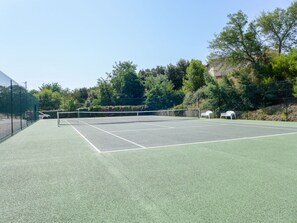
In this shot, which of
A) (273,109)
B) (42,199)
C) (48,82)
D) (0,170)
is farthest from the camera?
(48,82)

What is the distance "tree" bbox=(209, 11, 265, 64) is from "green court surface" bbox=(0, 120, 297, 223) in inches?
652

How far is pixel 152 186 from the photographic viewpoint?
3285 millimetres

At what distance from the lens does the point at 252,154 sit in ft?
17.1

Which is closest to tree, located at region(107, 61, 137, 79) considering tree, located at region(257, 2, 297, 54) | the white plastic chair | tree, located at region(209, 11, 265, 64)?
tree, located at region(209, 11, 265, 64)

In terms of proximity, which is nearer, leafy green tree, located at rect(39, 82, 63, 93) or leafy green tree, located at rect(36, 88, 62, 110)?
leafy green tree, located at rect(36, 88, 62, 110)

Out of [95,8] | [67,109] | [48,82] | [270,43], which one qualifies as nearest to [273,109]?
[270,43]

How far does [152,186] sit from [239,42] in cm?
1989

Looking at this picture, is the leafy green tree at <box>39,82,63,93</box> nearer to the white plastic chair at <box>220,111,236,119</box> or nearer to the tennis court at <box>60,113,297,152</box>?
the white plastic chair at <box>220,111,236,119</box>

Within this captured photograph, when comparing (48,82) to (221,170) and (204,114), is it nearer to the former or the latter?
(204,114)

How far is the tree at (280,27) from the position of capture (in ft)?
64.6

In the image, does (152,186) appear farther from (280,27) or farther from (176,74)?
(176,74)

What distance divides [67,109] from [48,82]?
24506 mm

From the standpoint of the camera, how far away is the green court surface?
8.04 ft

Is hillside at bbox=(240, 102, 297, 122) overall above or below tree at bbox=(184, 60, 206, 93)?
below
